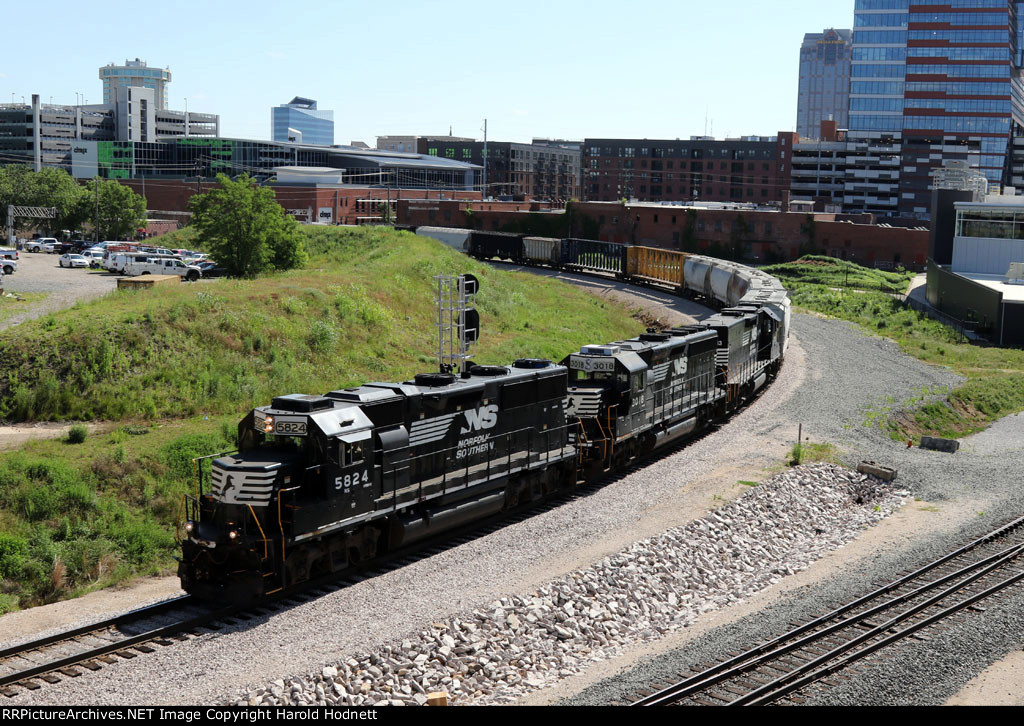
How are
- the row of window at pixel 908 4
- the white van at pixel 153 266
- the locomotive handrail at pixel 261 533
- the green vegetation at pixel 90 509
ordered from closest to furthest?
1. the locomotive handrail at pixel 261 533
2. the green vegetation at pixel 90 509
3. the white van at pixel 153 266
4. the row of window at pixel 908 4

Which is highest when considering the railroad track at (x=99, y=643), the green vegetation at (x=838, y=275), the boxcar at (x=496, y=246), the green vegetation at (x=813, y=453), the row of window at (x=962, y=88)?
the row of window at (x=962, y=88)

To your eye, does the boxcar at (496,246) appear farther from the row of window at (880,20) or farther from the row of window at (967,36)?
the row of window at (880,20)

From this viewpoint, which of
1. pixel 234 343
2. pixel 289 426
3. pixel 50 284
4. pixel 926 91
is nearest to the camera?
pixel 289 426

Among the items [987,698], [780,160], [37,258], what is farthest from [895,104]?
[987,698]

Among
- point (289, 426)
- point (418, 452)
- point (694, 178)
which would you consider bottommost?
point (418, 452)

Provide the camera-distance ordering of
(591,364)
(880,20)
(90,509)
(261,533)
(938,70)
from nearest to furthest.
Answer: (261,533)
(90,509)
(591,364)
(938,70)
(880,20)

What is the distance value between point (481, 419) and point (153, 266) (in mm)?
45704

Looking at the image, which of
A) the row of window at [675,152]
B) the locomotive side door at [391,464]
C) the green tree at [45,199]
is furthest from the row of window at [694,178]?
the locomotive side door at [391,464]

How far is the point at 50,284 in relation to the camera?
172 feet

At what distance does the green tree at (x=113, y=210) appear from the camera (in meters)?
89.9

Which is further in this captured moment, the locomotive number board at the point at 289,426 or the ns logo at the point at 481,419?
the ns logo at the point at 481,419

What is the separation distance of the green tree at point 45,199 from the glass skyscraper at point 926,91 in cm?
11058

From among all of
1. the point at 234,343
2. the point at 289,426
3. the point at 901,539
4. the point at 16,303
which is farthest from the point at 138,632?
the point at 16,303

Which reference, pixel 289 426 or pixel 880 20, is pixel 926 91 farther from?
pixel 289 426
